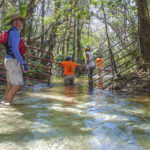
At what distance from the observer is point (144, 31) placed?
6.71 meters

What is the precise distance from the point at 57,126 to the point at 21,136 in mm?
573

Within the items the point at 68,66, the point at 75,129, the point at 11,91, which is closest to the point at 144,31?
the point at 68,66

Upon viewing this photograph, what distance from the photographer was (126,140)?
2.29 meters

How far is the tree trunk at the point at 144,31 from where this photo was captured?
21.9 ft

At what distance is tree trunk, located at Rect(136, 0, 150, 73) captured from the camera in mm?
6676

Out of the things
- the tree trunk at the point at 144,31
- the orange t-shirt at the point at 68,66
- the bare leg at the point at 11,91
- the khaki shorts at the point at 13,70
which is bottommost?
the bare leg at the point at 11,91

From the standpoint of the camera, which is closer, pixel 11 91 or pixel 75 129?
pixel 75 129

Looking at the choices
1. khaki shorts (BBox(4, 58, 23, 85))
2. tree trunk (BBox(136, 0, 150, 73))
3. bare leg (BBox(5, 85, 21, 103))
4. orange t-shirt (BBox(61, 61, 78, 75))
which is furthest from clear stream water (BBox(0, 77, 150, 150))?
orange t-shirt (BBox(61, 61, 78, 75))

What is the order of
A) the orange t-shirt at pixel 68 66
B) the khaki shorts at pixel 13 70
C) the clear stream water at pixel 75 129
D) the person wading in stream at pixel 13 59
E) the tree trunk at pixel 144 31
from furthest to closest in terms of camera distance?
the orange t-shirt at pixel 68 66 → the tree trunk at pixel 144 31 → the khaki shorts at pixel 13 70 → the person wading in stream at pixel 13 59 → the clear stream water at pixel 75 129

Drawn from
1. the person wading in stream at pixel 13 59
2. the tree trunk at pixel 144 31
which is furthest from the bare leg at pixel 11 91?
the tree trunk at pixel 144 31

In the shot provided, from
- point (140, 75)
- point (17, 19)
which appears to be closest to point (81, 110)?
point (17, 19)

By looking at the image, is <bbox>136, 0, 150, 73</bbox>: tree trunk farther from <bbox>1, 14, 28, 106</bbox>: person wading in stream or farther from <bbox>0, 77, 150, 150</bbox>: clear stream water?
<bbox>1, 14, 28, 106</bbox>: person wading in stream

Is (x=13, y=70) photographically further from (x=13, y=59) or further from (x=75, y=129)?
(x=75, y=129)

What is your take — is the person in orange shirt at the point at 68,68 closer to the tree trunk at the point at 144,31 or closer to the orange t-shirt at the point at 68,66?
the orange t-shirt at the point at 68,66
